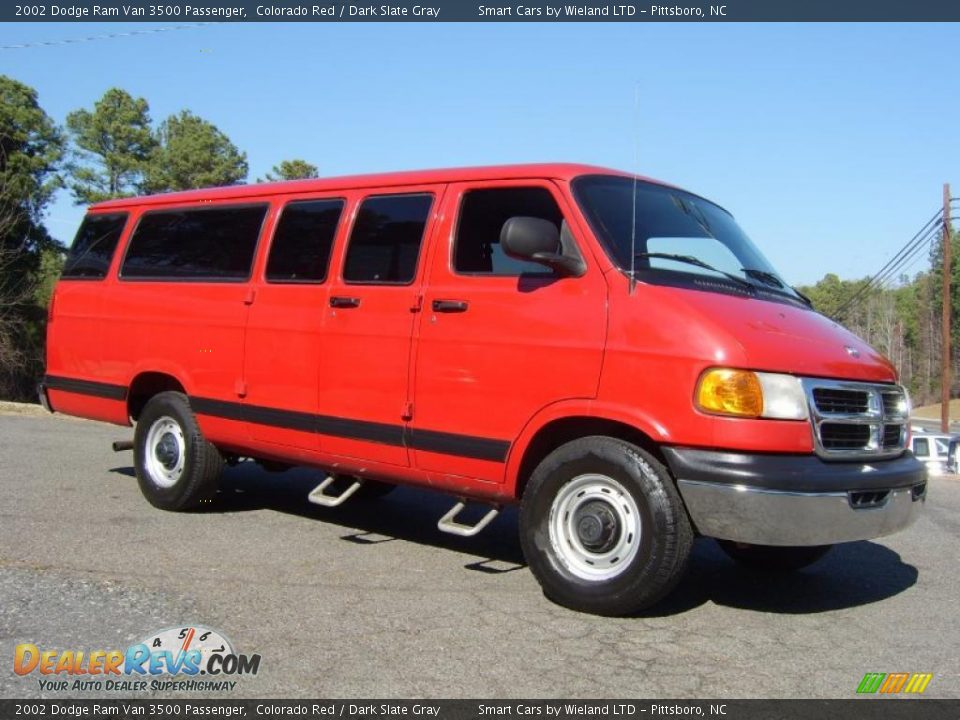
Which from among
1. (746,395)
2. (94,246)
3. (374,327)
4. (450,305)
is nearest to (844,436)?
(746,395)

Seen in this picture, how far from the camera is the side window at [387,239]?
562cm

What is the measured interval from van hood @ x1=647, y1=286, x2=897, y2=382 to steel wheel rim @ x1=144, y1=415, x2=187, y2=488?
4033 millimetres

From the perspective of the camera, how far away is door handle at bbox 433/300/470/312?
521 cm

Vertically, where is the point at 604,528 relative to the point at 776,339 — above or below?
below

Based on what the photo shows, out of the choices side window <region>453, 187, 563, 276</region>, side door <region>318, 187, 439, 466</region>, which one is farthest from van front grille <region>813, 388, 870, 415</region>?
side door <region>318, 187, 439, 466</region>

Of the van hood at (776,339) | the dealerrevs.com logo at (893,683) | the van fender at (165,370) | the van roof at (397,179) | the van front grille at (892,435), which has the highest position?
the van roof at (397,179)

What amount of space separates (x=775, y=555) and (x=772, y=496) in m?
1.59

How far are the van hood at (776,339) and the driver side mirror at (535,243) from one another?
512 mm

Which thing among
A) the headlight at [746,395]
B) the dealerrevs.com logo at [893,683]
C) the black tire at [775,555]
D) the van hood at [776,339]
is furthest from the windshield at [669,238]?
the dealerrevs.com logo at [893,683]

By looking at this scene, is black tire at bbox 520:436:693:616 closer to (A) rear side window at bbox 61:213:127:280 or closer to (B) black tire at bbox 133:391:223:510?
(B) black tire at bbox 133:391:223:510

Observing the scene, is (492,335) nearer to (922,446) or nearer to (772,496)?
(772,496)

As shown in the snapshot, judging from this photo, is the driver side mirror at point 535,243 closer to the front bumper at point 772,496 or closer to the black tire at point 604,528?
the black tire at point 604,528

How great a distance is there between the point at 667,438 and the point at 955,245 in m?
90.9

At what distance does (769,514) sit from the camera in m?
4.23
